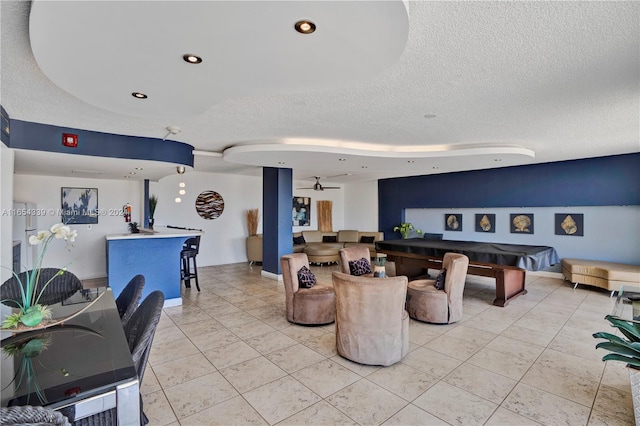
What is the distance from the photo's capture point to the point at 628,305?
119 inches

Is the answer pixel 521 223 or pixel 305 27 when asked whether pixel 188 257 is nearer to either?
pixel 305 27

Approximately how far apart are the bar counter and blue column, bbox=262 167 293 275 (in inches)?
69.6

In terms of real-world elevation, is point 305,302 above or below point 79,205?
below

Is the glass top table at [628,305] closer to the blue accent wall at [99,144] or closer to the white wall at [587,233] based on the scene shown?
the white wall at [587,233]

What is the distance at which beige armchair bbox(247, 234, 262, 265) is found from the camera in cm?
832

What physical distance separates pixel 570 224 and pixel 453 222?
101 inches

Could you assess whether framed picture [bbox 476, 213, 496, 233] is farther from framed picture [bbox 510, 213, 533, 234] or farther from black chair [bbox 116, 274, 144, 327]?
black chair [bbox 116, 274, 144, 327]

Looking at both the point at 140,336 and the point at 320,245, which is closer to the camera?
the point at 140,336

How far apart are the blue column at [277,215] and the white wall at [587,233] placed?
16.2ft

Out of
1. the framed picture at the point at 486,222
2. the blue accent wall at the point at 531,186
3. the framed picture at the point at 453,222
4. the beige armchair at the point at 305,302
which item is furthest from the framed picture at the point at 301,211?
the beige armchair at the point at 305,302

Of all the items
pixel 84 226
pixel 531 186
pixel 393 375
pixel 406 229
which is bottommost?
pixel 393 375

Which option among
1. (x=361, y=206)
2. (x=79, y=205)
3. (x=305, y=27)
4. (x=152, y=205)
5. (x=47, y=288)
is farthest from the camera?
(x=361, y=206)

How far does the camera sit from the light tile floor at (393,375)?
2338mm

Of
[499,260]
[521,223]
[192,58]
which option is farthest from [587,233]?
[192,58]
